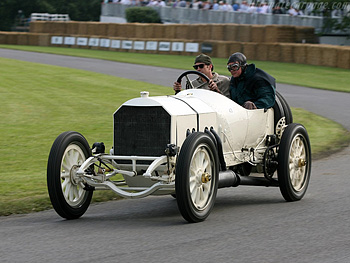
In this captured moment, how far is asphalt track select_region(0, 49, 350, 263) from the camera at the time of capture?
17.9 ft

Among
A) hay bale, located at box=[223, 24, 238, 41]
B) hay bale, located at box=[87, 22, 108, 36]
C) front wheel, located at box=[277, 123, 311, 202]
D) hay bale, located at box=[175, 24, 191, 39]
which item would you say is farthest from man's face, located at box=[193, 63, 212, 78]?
hay bale, located at box=[87, 22, 108, 36]

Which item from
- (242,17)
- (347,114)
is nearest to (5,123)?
(347,114)

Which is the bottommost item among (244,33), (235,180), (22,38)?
(22,38)

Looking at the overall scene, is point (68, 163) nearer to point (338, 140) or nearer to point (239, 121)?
point (239, 121)

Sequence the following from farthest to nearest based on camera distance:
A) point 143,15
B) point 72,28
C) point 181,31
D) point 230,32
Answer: point 143,15
point 72,28
point 181,31
point 230,32

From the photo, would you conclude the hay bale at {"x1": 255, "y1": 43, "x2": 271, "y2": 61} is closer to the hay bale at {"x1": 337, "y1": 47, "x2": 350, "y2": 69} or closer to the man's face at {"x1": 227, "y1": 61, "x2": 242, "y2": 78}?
the hay bale at {"x1": 337, "y1": 47, "x2": 350, "y2": 69}

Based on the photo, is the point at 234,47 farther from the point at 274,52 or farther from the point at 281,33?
the point at 281,33

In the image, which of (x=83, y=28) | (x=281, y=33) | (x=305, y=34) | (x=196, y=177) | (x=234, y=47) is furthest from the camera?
(x=83, y=28)

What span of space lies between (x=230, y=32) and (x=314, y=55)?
A: 32.2 feet

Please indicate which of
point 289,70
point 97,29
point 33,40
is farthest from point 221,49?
point 33,40

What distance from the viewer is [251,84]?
8297 millimetres

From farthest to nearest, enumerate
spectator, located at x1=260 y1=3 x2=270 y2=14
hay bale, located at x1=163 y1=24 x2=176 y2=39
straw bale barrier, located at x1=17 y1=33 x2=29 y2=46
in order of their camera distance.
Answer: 1. straw bale barrier, located at x1=17 y1=33 x2=29 y2=46
2. hay bale, located at x1=163 y1=24 x2=176 y2=39
3. spectator, located at x1=260 y1=3 x2=270 y2=14

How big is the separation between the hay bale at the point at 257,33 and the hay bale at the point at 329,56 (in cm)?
705

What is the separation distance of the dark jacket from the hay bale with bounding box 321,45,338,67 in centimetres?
2502
